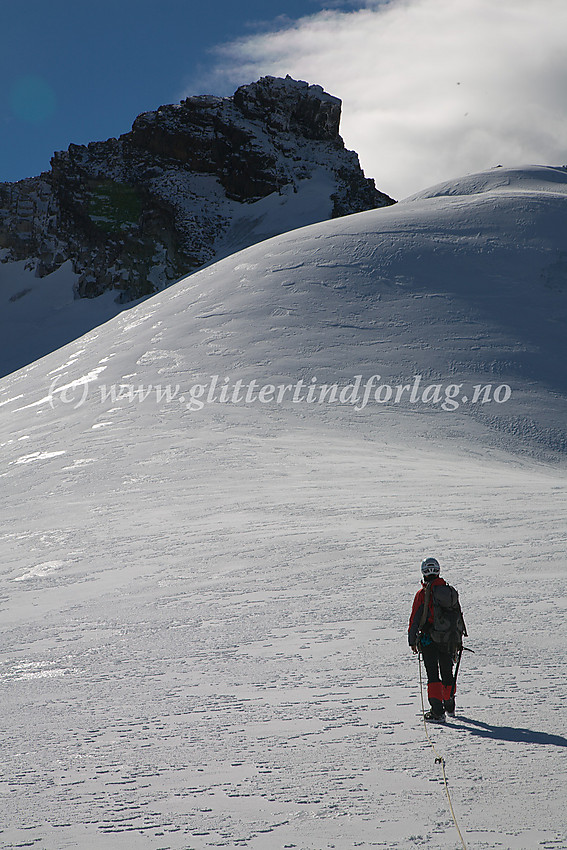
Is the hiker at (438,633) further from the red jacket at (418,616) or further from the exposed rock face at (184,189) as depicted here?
the exposed rock face at (184,189)

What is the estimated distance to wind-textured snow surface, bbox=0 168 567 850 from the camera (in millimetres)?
4441

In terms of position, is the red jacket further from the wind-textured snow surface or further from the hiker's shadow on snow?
the hiker's shadow on snow

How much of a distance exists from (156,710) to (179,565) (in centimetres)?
426

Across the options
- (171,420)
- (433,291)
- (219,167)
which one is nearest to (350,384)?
(171,420)

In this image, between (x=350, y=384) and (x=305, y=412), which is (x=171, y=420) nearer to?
(x=305, y=412)

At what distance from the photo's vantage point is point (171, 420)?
22.5 meters

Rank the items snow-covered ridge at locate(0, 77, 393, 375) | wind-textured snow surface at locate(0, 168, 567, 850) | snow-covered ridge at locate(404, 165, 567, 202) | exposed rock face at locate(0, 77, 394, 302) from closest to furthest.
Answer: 1. wind-textured snow surface at locate(0, 168, 567, 850)
2. snow-covered ridge at locate(404, 165, 567, 202)
3. snow-covered ridge at locate(0, 77, 393, 375)
4. exposed rock face at locate(0, 77, 394, 302)

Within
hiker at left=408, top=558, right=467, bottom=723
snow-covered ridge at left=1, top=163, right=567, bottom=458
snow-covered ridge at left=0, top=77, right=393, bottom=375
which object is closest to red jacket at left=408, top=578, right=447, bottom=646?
hiker at left=408, top=558, right=467, bottom=723

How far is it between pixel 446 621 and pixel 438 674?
0.41 metres

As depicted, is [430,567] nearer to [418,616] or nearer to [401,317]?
[418,616]

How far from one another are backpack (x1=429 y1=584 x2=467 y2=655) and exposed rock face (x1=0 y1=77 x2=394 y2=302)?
89.0 m

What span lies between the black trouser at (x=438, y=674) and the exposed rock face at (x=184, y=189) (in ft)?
292

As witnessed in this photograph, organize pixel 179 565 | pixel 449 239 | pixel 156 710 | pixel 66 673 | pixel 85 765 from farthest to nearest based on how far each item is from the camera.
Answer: pixel 449 239, pixel 179 565, pixel 66 673, pixel 156 710, pixel 85 765

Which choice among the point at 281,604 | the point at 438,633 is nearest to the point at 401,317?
the point at 281,604
